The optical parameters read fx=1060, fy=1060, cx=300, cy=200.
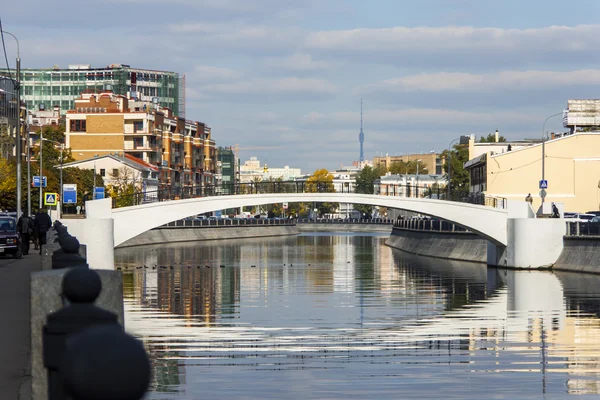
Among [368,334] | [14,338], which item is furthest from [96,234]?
[14,338]

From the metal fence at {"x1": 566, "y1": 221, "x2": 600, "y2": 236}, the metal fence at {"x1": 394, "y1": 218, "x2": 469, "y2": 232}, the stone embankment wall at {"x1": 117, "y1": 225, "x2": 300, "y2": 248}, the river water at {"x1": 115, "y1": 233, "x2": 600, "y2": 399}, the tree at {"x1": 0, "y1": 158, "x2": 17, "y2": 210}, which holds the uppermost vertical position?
the tree at {"x1": 0, "y1": 158, "x2": 17, "y2": 210}

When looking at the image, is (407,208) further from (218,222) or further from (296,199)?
(218,222)

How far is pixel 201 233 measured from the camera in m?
120

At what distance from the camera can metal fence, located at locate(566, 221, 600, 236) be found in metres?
49.7

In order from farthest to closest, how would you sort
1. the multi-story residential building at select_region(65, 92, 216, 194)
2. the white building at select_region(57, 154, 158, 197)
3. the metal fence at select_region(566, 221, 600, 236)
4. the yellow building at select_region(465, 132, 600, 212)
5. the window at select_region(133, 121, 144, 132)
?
the window at select_region(133, 121, 144, 132), the multi-story residential building at select_region(65, 92, 216, 194), the white building at select_region(57, 154, 158, 197), the yellow building at select_region(465, 132, 600, 212), the metal fence at select_region(566, 221, 600, 236)

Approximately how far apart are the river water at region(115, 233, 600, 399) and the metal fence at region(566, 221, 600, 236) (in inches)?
97.3

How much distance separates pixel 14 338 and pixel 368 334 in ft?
38.4

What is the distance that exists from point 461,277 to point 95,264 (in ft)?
57.8

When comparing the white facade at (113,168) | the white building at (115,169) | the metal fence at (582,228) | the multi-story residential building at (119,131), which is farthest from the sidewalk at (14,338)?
the multi-story residential building at (119,131)

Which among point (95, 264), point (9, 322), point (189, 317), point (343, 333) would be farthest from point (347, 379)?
point (95, 264)

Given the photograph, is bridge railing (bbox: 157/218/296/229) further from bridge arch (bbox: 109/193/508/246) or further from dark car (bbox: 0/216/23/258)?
dark car (bbox: 0/216/23/258)

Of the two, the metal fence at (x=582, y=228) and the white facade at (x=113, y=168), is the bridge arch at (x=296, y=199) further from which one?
the white facade at (x=113, y=168)

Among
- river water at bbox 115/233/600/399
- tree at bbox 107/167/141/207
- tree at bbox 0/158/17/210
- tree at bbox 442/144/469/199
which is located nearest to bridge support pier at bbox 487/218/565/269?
river water at bbox 115/233/600/399

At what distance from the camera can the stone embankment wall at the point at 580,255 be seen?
50.0 m
